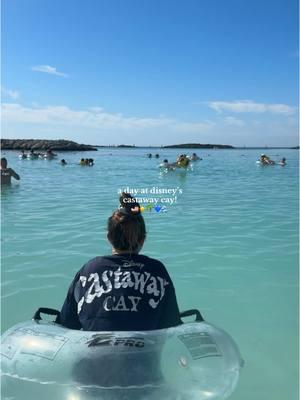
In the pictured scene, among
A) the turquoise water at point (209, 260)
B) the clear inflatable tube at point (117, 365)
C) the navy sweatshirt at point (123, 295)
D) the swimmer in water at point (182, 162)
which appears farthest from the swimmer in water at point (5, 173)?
the navy sweatshirt at point (123, 295)

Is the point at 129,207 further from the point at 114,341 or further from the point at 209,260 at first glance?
the point at 209,260

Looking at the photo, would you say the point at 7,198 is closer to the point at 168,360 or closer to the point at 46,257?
the point at 46,257

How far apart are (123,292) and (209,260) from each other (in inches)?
175

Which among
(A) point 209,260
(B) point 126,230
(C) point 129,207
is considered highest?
(C) point 129,207

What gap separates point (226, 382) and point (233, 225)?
6.79 meters

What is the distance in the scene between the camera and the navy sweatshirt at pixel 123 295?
260 cm

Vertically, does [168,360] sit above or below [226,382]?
above

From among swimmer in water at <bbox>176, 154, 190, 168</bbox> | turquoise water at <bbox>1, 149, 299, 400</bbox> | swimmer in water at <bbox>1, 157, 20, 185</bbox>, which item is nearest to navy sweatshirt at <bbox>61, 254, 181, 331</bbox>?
turquoise water at <bbox>1, 149, 299, 400</bbox>

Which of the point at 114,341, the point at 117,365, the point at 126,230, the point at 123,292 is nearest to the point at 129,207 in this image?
the point at 126,230

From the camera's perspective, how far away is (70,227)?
9.05m

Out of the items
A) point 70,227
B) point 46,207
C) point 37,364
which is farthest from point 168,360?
point 46,207

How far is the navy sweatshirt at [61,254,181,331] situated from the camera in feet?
8.52

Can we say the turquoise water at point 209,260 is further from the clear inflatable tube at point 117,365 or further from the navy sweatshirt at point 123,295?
the navy sweatshirt at point 123,295

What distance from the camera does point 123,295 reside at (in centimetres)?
258
